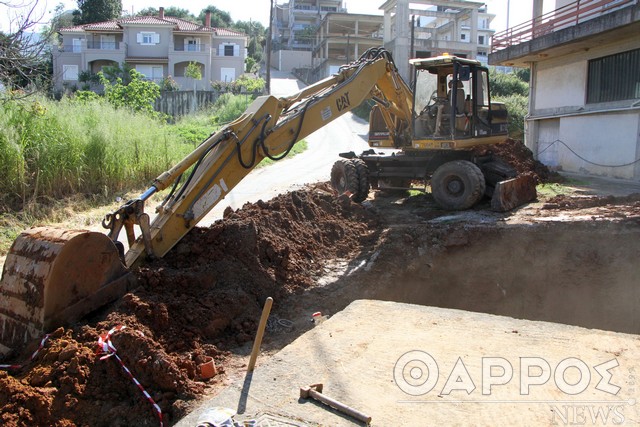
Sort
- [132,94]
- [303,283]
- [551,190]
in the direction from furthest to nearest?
[132,94], [551,190], [303,283]

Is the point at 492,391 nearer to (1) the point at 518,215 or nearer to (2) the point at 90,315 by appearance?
(2) the point at 90,315

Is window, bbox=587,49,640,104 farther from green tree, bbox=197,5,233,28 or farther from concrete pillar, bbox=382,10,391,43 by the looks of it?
green tree, bbox=197,5,233,28

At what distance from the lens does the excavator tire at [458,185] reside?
1000 centimetres

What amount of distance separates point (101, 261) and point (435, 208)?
7.24 metres

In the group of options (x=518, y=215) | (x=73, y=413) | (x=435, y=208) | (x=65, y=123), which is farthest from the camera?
(x=65, y=123)

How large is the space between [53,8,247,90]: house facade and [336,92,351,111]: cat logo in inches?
1557

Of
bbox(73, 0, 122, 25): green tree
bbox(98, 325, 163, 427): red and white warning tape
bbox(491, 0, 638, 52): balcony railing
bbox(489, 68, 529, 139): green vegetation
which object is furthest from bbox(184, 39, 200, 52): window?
bbox(98, 325, 163, 427): red and white warning tape

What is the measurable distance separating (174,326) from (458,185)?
266 inches

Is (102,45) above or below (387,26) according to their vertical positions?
below

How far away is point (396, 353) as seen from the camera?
4316mm

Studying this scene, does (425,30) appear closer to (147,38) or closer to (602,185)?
(147,38)

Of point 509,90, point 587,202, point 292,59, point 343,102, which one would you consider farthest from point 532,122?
point 292,59

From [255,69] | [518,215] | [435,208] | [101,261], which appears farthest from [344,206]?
[255,69]

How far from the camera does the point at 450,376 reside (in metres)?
3.93
